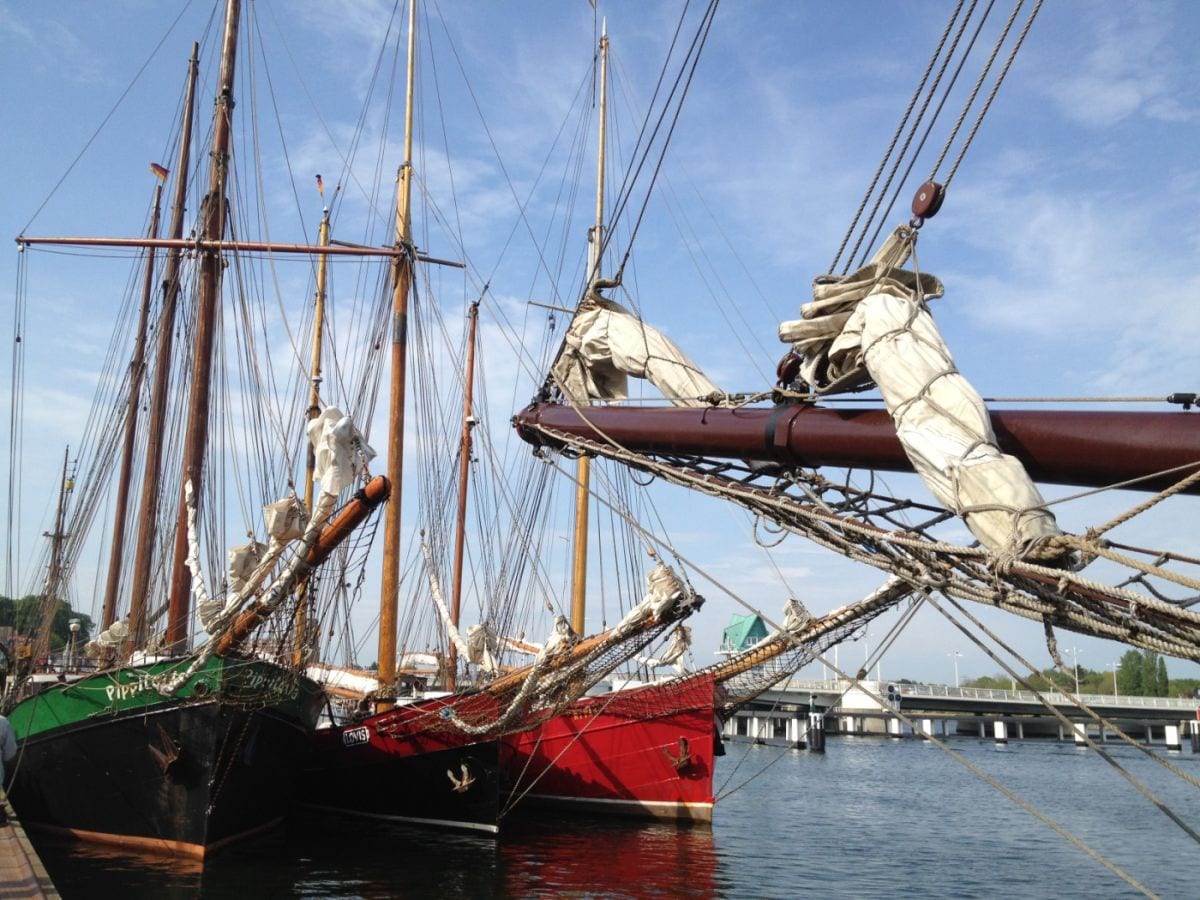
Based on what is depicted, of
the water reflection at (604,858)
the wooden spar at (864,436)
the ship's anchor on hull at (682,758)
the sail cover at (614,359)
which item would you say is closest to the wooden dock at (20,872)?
the wooden spar at (864,436)

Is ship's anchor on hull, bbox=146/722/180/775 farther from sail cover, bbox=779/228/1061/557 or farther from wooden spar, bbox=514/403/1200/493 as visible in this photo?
sail cover, bbox=779/228/1061/557


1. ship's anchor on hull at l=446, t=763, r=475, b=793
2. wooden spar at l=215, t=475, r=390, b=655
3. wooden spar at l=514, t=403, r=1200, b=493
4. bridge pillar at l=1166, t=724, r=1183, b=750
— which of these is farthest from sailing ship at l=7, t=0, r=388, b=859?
bridge pillar at l=1166, t=724, r=1183, b=750

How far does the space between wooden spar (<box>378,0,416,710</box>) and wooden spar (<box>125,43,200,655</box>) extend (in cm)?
481

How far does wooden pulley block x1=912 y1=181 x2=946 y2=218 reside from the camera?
7621 millimetres

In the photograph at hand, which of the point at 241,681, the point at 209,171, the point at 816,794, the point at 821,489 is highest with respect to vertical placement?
the point at 209,171

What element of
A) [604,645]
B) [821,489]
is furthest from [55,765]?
[821,489]

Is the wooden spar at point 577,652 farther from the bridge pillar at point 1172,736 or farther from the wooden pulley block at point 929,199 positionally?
the bridge pillar at point 1172,736

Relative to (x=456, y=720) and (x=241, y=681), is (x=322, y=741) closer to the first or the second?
(x=456, y=720)

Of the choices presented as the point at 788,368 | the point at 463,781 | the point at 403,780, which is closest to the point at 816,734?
the point at 403,780

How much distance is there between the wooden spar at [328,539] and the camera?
1402 centimetres

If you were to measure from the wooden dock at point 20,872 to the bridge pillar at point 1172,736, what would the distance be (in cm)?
8364

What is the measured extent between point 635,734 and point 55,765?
12019 millimetres

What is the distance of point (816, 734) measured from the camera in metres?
60.5

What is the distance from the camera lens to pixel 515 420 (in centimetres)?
1086
